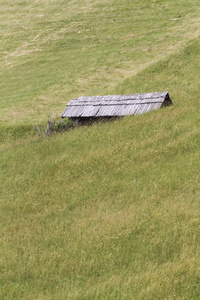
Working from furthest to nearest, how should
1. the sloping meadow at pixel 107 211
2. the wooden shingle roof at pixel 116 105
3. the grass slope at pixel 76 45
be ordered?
1. the grass slope at pixel 76 45
2. the wooden shingle roof at pixel 116 105
3. the sloping meadow at pixel 107 211

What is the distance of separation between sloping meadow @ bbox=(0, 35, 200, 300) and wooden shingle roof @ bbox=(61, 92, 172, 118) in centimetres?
117

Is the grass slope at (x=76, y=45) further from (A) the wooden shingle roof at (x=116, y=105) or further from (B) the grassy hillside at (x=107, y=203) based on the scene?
(A) the wooden shingle roof at (x=116, y=105)

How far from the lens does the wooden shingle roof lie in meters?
19.4

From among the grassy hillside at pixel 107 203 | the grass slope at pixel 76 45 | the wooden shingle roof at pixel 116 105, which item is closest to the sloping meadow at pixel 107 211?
the grassy hillside at pixel 107 203

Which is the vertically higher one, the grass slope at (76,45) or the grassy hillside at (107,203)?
the grassy hillside at (107,203)

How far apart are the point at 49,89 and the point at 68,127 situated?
13.7m

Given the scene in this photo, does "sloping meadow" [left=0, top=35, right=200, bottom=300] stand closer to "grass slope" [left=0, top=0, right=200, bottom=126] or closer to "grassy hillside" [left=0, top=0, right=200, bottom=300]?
"grassy hillside" [left=0, top=0, right=200, bottom=300]

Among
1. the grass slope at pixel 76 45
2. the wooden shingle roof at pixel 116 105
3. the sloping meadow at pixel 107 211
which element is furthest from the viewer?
the grass slope at pixel 76 45

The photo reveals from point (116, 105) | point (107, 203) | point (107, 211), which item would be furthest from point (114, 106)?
point (107, 211)

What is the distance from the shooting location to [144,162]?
1346cm

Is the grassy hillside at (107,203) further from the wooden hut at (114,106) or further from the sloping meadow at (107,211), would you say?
the wooden hut at (114,106)

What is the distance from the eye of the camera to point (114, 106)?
20297mm

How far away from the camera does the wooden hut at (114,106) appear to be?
766 inches

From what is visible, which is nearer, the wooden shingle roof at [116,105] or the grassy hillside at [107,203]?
the grassy hillside at [107,203]
